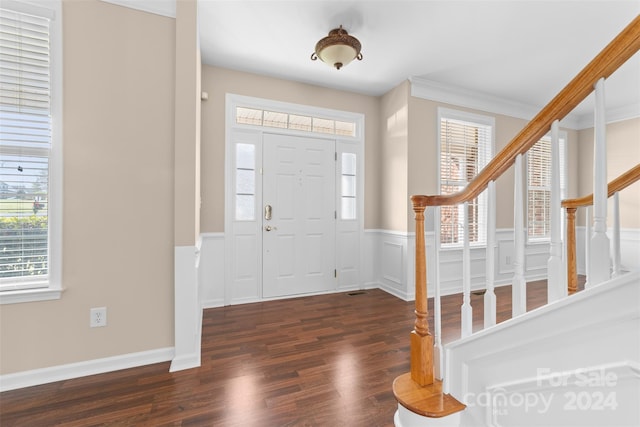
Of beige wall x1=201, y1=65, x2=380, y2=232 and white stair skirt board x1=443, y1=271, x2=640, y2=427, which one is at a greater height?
beige wall x1=201, y1=65, x2=380, y2=232

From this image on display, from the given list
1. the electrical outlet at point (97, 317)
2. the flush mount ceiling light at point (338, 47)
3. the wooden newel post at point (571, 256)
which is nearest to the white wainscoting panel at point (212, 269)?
the electrical outlet at point (97, 317)

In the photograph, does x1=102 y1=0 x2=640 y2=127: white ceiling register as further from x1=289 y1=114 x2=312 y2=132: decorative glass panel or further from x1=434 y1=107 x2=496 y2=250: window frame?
x1=289 y1=114 x2=312 y2=132: decorative glass panel

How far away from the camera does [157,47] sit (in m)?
2.08

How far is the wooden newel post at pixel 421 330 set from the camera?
55.5 inches

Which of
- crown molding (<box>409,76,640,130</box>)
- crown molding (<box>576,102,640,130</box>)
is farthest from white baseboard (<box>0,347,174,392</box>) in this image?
crown molding (<box>576,102,640,130</box>)

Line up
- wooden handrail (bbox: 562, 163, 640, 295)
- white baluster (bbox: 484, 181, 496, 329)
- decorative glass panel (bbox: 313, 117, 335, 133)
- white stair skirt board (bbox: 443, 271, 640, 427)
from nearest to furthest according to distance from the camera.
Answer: white stair skirt board (bbox: 443, 271, 640, 427) → white baluster (bbox: 484, 181, 496, 329) → wooden handrail (bbox: 562, 163, 640, 295) → decorative glass panel (bbox: 313, 117, 335, 133)

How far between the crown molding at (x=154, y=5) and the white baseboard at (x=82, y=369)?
2496 millimetres

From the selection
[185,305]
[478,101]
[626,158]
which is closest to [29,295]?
[185,305]

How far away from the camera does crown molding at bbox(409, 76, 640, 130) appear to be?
3.57 m

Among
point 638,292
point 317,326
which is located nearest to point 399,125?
point 317,326

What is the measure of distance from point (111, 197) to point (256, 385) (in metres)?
1.63

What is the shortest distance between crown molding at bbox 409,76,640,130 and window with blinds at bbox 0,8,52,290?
3494 mm

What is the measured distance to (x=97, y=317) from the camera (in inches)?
76.6

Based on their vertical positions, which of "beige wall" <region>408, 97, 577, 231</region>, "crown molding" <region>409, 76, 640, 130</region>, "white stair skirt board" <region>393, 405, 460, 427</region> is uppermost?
"crown molding" <region>409, 76, 640, 130</region>
